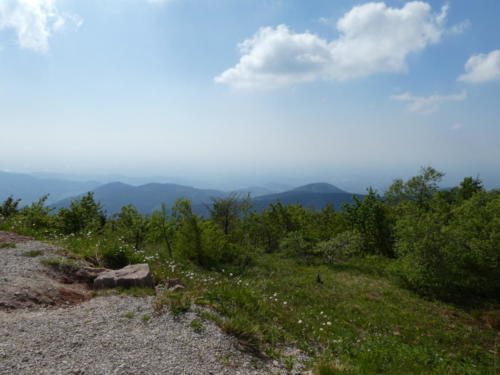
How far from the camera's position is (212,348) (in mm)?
7516

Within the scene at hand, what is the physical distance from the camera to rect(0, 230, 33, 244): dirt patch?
1477 centimetres

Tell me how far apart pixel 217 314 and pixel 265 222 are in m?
42.0

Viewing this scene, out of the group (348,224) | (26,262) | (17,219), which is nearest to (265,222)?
(348,224)

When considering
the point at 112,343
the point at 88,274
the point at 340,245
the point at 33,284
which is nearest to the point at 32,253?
the point at 88,274

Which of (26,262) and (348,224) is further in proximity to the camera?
(348,224)

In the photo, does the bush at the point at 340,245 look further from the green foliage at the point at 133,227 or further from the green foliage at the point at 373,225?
the green foliage at the point at 133,227

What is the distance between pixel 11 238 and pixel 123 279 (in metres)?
9.62

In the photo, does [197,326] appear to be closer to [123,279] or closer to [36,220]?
[123,279]

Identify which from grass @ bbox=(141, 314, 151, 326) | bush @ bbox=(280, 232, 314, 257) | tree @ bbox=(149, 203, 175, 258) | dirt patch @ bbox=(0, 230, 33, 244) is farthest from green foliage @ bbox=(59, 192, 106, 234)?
bush @ bbox=(280, 232, 314, 257)

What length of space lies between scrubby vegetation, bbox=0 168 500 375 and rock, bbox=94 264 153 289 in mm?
1681

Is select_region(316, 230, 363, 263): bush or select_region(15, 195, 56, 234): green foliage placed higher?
select_region(15, 195, 56, 234): green foliage

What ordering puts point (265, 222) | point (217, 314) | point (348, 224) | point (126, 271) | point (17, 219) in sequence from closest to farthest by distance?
point (217, 314) → point (126, 271) → point (17, 219) → point (348, 224) → point (265, 222)

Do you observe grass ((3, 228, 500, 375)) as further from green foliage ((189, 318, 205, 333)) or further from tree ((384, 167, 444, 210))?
tree ((384, 167, 444, 210))

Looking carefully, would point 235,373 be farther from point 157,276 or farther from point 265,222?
point 265,222
